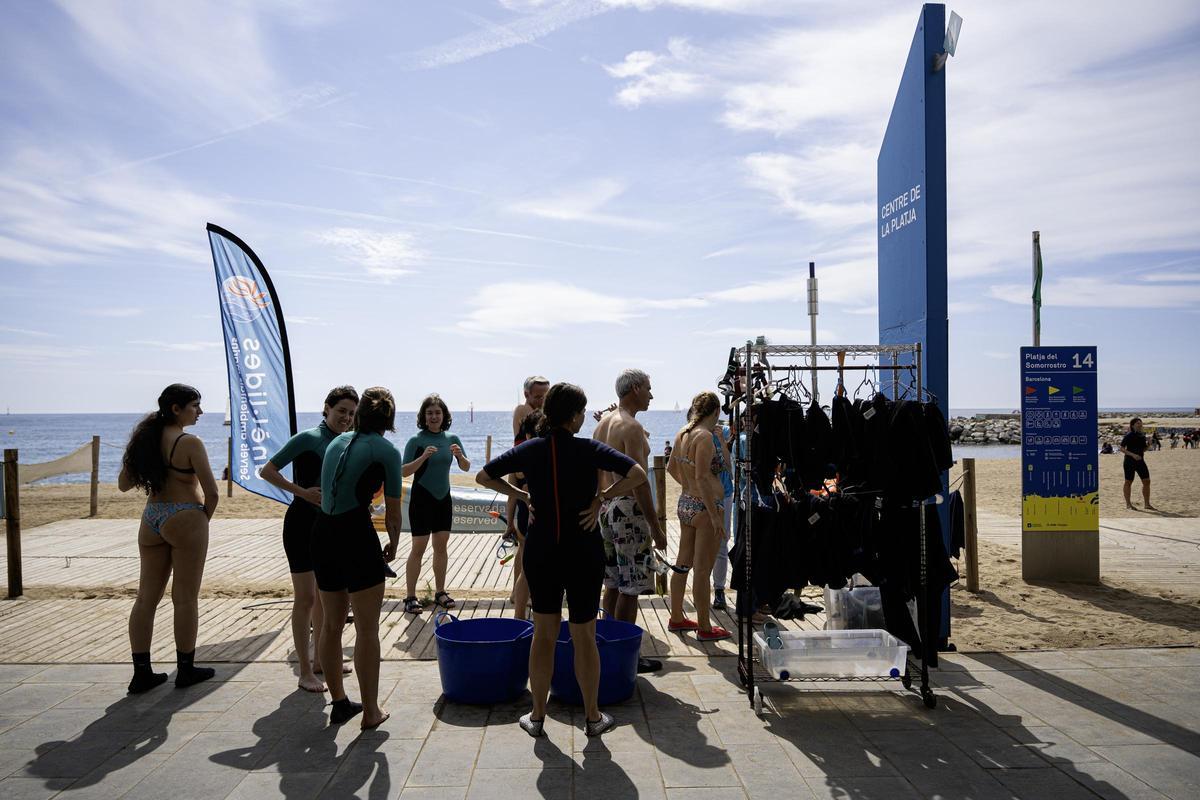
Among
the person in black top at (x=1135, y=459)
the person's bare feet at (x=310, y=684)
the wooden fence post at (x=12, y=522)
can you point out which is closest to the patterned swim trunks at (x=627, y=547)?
the person's bare feet at (x=310, y=684)

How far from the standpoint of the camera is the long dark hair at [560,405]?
3947 mm

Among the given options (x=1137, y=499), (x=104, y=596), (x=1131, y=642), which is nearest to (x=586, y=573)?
(x=1131, y=642)

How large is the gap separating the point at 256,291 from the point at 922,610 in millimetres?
5815

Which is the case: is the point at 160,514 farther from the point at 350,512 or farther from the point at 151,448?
the point at 350,512

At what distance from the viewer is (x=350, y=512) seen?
12.9 ft

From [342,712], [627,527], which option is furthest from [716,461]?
[342,712]

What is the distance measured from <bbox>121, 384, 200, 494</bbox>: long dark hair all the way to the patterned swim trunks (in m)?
2.55

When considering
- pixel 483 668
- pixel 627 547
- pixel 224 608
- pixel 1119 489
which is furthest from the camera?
pixel 1119 489

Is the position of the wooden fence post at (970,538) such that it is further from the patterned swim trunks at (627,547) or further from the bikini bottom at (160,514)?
the bikini bottom at (160,514)

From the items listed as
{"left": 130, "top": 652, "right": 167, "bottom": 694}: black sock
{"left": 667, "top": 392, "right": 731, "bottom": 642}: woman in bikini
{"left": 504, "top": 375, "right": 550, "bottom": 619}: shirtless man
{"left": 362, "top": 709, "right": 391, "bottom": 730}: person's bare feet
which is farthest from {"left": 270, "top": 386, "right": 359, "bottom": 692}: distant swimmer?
{"left": 667, "top": 392, "right": 731, "bottom": 642}: woman in bikini

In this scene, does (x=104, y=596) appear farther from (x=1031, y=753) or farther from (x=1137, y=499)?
(x=1137, y=499)

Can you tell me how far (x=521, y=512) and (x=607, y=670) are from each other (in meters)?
1.20

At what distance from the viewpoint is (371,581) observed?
395 centimetres

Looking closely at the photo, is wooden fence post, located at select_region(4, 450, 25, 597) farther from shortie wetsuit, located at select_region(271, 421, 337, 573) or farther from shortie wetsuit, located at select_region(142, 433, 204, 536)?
shortie wetsuit, located at select_region(271, 421, 337, 573)
